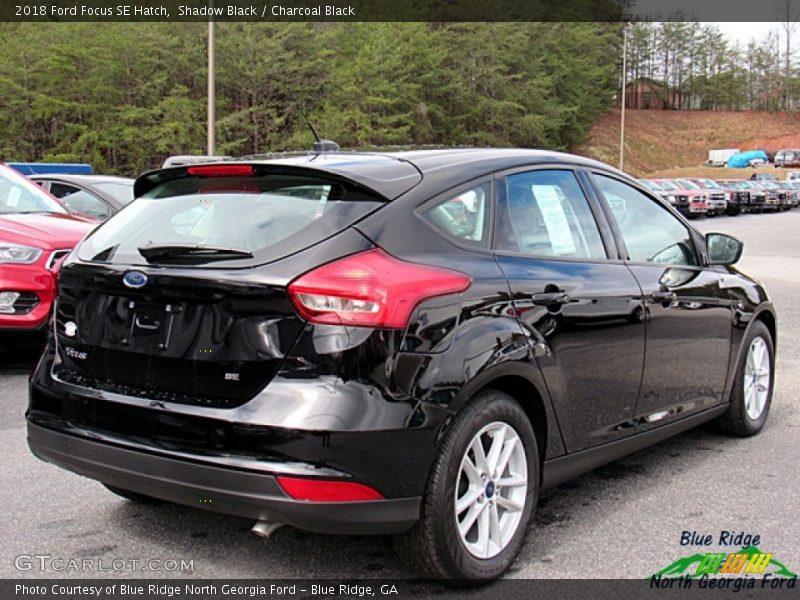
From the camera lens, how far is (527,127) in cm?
6900

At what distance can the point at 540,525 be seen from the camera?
3.99m

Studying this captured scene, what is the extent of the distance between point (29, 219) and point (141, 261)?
4570 millimetres

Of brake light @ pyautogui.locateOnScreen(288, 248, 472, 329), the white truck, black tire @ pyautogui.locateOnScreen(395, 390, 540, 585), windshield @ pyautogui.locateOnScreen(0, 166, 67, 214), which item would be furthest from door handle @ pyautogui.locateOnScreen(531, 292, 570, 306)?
the white truck

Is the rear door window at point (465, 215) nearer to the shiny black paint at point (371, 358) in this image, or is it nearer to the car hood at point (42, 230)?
the shiny black paint at point (371, 358)

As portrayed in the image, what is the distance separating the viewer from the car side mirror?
5078mm

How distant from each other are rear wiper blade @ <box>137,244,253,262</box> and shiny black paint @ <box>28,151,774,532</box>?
8cm

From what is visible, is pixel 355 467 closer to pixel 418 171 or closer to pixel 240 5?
pixel 418 171

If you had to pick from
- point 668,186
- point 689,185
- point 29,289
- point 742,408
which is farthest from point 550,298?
point 689,185

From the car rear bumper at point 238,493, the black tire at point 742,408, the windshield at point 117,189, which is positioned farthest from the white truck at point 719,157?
the car rear bumper at point 238,493

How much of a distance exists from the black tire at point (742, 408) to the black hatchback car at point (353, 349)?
1.41 metres

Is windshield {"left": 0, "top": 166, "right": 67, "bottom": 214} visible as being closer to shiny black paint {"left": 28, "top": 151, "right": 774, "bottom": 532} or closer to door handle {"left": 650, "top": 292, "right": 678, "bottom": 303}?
shiny black paint {"left": 28, "top": 151, "right": 774, "bottom": 532}

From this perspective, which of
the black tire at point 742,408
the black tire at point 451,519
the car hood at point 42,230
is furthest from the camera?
the car hood at point 42,230

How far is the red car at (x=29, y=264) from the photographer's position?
22.3ft

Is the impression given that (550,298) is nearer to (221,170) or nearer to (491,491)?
(491,491)
